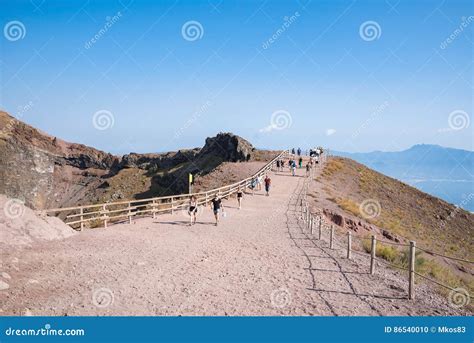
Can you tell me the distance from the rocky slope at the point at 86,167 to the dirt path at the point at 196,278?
4679 cm

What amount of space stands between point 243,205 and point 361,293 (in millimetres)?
19920

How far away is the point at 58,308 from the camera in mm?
9703

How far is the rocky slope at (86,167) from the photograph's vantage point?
7388 cm

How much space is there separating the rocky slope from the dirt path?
46789 millimetres

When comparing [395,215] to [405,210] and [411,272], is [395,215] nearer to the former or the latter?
[405,210]

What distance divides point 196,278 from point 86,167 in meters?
141

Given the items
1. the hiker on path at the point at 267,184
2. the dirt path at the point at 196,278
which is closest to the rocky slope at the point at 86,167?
the hiker on path at the point at 267,184

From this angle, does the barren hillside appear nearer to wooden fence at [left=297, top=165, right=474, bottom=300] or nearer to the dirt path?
wooden fence at [left=297, top=165, right=474, bottom=300]

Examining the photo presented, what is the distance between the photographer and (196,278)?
12336 mm

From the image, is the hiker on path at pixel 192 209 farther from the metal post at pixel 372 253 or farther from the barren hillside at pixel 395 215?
the metal post at pixel 372 253

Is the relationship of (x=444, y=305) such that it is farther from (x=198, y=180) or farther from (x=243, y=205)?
(x=198, y=180)

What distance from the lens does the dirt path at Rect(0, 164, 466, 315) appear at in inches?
391

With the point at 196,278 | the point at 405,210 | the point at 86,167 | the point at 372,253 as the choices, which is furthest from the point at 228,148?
the point at 86,167

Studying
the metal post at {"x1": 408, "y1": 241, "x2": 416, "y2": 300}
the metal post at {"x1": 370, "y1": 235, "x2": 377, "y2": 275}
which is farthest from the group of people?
the metal post at {"x1": 408, "y1": 241, "x2": 416, "y2": 300}
